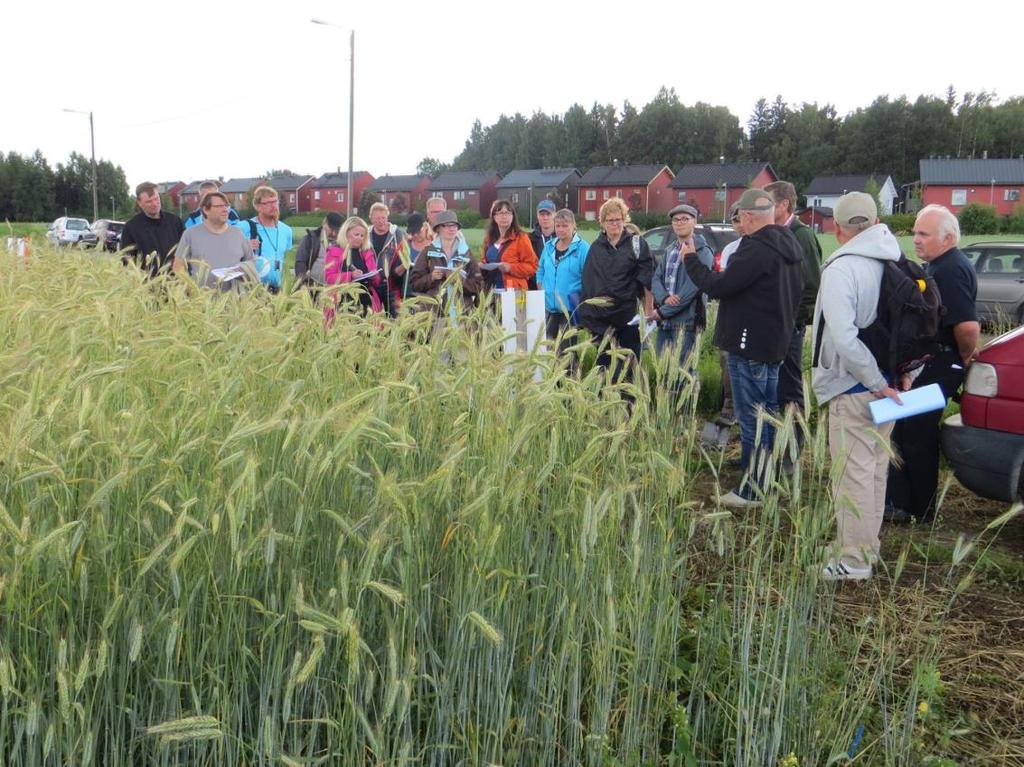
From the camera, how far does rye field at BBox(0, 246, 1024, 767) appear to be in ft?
6.31

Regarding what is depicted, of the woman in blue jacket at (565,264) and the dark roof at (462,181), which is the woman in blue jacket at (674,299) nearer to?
the woman in blue jacket at (565,264)

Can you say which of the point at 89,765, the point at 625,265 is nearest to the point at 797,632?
the point at 89,765

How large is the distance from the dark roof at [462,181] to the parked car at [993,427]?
92.8m

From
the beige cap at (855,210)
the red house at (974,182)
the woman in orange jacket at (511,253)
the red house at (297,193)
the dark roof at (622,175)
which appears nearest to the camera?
the beige cap at (855,210)

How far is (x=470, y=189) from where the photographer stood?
3762 inches

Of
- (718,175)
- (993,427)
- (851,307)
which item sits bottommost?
(993,427)

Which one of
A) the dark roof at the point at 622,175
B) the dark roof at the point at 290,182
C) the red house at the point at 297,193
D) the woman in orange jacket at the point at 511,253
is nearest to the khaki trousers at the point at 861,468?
the woman in orange jacket at the point at 511,253

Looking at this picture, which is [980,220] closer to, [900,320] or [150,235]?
[150,235]

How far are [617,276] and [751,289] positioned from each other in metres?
1.72

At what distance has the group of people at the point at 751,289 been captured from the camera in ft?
13.7

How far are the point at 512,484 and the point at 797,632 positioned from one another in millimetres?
962

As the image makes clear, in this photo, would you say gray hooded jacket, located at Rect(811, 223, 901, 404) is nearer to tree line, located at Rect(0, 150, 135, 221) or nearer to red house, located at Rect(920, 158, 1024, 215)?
tree line, located at Rect(0, 150, 135, 221)

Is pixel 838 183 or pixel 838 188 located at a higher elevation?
pixel 838 183

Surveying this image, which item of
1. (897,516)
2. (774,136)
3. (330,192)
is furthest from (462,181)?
(897,516)
